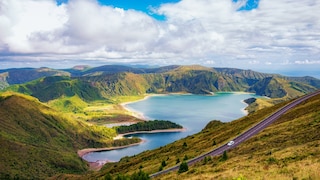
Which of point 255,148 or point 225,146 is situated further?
point 225,146

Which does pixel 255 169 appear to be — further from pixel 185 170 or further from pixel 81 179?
pixel 81 179

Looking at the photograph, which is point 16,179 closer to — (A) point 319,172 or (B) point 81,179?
(B) point 81,179

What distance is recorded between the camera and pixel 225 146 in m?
77.0

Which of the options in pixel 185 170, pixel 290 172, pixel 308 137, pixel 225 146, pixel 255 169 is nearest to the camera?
pixel 290 172

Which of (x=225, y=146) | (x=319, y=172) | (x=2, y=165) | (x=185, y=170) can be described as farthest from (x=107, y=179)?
(x=2, y=165)

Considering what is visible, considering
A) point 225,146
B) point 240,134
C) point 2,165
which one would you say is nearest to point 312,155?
point 225,146

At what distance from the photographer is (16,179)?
178375 mm

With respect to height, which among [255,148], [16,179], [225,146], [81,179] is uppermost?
[255,148]

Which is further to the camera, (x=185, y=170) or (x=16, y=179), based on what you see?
(x=16, y=179)

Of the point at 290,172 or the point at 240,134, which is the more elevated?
the point at 290,172

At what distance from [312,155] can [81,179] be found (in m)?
115

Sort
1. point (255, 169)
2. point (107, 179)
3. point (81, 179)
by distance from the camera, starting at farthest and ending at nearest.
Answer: point (81, 179) → point (107, 179) → point (255, 169)

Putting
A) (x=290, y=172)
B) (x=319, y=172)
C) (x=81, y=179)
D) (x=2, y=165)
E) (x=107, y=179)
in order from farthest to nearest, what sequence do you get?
1. (x=2, y=165)
2. (x=81, y=179)
3. (x=107, y=179)
4. (x=290, y=172)
5. (x=319, y=172)

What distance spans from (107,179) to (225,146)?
102 ft
